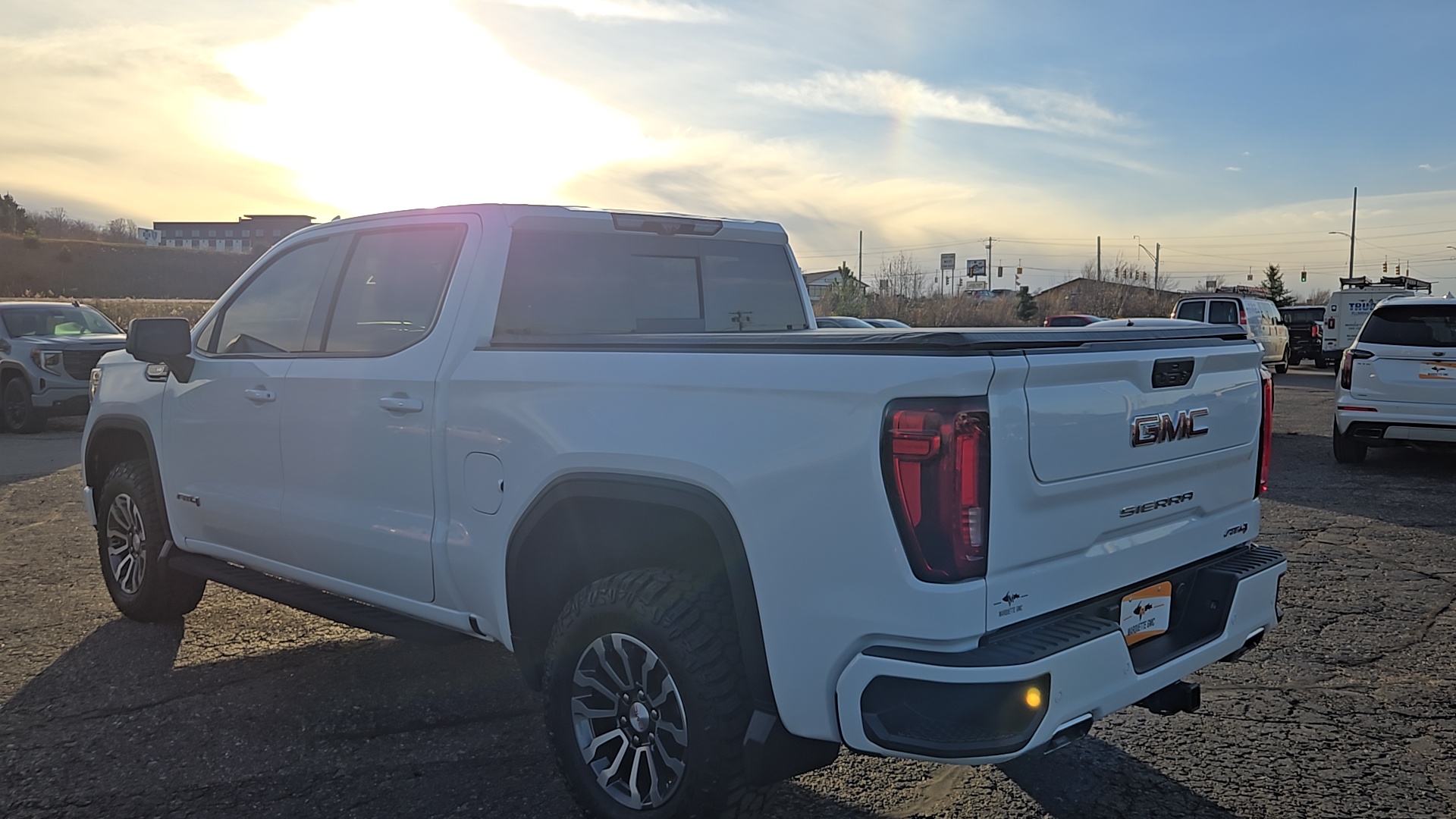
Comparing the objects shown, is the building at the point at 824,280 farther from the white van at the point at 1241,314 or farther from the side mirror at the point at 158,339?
the side mirror at the point at 158,339

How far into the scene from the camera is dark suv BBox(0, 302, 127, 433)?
48.8 feet

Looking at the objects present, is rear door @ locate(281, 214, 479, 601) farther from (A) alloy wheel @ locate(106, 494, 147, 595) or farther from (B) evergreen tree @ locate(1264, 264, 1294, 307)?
(B) evergreen tree @ locate(1264, 264, 1294, 307)

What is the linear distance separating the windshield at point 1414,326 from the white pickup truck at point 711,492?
7.98 metres

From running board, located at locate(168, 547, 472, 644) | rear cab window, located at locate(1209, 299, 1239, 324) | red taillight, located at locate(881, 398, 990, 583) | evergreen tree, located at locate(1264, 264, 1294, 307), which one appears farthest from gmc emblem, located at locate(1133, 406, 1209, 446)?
evergreen tree, located at locate(1264, 264, 1294, 307)

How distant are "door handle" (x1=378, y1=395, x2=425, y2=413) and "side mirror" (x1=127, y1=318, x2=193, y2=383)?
4.85 ft

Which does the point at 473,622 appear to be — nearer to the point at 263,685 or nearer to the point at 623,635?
the point at 623,635

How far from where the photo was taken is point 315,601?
4418 mm

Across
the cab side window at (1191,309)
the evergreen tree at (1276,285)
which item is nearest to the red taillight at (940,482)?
the cab side window at (1191,309)

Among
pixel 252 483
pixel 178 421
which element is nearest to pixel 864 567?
pixel 252 483

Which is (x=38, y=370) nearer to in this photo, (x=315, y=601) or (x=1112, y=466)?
(x=315, y=601)

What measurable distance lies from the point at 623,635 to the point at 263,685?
2.43 metres

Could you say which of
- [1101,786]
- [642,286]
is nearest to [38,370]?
[642,286]

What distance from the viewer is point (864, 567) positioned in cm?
259

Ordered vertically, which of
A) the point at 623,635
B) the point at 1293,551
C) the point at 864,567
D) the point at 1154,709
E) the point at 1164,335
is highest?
the point at 1164,335
